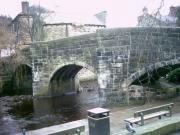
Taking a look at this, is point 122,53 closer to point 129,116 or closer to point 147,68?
point 147,68

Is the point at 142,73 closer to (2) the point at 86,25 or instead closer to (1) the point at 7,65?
(1) the point at 7,65

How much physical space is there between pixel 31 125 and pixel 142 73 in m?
5.22

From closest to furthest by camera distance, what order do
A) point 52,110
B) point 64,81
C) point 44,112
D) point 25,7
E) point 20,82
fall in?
point 44,112 < point 52,110 < point 64,81 < point 20,82 < point 25,7

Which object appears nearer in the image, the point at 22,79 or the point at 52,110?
the point at 52,110

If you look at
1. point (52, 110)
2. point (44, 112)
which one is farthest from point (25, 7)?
point (44, 112)

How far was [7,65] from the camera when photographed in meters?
21.7

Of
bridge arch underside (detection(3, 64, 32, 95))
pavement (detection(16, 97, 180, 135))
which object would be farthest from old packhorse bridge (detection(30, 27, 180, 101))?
bridge arch underside (detection(3, 64, 32, 95))

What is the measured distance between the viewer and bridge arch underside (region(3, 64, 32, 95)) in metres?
22.6

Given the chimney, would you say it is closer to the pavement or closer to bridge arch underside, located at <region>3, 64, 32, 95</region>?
bridge arch underside, located at <region>3, 64, 32, 95</region>

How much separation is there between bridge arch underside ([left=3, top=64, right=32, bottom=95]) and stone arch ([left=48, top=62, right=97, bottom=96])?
2.97m

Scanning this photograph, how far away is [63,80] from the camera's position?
21172mm

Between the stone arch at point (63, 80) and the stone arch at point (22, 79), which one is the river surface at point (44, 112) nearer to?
the stone arch at point (63, 80)

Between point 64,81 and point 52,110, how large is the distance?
534 cm

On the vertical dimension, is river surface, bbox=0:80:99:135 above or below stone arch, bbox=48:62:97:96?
below
